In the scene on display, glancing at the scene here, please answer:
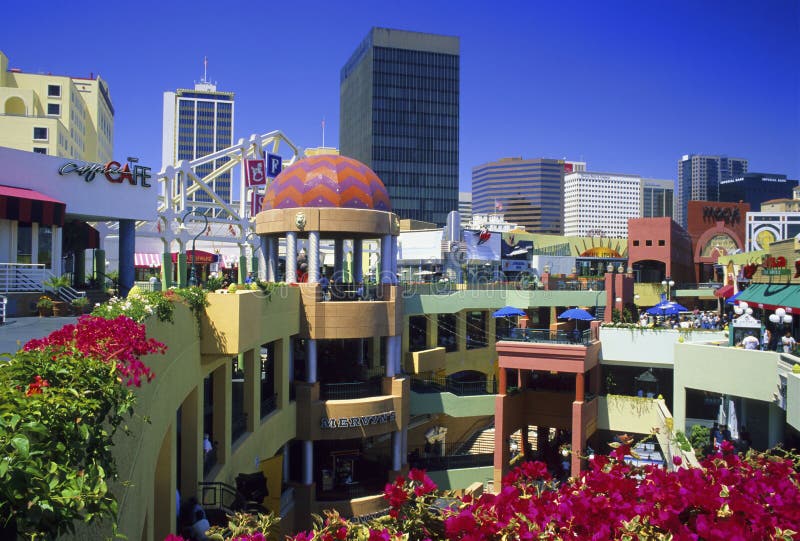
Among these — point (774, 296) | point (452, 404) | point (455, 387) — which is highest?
point (774, 296)

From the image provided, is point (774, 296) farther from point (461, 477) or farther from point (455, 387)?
point (461, 477)

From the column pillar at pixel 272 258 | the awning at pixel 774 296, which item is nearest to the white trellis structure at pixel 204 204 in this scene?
the column pillar at pixel 272 258

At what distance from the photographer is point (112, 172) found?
2836 cm

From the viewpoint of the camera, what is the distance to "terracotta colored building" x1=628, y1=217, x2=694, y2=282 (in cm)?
5562

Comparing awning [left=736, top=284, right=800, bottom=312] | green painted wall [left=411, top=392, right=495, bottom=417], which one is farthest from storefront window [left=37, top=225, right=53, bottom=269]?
awning [left=736, top=284, right=800, bottom=312]

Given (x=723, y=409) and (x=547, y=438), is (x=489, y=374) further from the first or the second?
(x=723, y=409)

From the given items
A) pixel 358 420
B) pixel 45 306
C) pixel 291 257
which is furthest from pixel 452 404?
pixel 45 306

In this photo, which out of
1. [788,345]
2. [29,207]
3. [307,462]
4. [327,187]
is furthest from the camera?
[327,187]

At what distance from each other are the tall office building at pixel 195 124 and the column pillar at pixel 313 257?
519 ft

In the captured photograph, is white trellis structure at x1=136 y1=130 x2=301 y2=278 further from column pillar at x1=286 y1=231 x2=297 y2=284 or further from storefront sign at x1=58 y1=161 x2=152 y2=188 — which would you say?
column pillar at x1=286 y1=231 x2=297 y2=284

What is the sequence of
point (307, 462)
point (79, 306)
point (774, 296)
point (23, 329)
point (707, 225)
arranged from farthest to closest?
point (707, 225) < point (774, 296) < point (307, 462) < point (79, 306) < point (23, 329)

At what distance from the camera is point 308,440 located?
24781 millimetres

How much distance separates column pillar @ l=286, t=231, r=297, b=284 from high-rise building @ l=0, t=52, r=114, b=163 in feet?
126

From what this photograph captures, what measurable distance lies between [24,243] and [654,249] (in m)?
47.0
